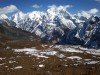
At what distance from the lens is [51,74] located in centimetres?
5581

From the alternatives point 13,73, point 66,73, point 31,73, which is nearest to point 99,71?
point 66,73

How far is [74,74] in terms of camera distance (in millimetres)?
55906

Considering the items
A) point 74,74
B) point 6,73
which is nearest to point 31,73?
point 6,73

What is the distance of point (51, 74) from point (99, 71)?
11.9 metres

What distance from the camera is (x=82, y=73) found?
56.2m

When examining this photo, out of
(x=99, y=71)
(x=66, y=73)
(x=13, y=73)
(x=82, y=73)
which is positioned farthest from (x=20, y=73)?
(x=99, y=71)

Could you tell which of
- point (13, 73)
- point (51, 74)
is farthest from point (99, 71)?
point (13, 73)

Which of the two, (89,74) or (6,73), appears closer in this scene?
(89,74)

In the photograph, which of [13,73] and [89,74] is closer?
[89,74]

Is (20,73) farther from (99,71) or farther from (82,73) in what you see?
(99,71)

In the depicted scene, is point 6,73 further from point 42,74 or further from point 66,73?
point 66,73

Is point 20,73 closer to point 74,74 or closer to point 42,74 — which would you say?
point 42,74

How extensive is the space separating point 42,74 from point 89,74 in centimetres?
1114

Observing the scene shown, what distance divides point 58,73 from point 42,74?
416 cm
